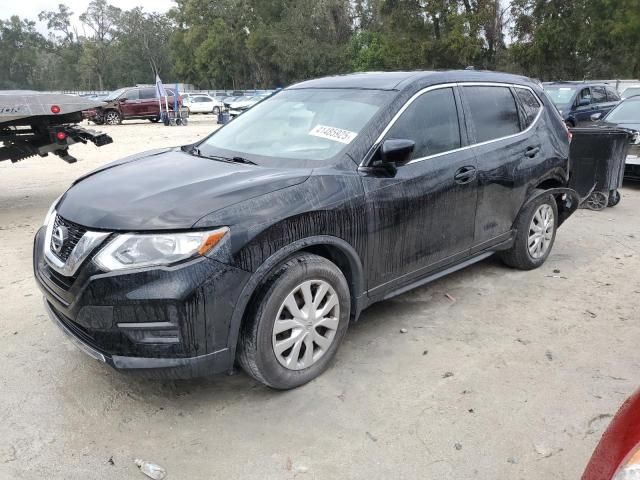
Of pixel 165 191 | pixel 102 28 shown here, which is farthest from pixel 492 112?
pixel 102 28

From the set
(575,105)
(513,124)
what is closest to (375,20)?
(575,105)

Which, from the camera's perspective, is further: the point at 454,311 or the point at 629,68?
the point at 629,68

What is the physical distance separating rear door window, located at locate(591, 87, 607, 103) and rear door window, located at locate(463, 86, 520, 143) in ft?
40.6

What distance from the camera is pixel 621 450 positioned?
154 centimetres

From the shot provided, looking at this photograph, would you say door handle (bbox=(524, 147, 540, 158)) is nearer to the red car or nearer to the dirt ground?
the dirt ground

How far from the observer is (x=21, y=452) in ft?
8.74

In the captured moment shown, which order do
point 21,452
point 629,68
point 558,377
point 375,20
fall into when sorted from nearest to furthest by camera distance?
1. point 21,452
2. point 558,377
3. point 629,68
4. point 375,20

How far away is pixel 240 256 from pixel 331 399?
3.35 feet

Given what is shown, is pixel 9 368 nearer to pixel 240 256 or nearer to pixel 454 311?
pixel 240 256

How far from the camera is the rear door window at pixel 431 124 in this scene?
3.65m

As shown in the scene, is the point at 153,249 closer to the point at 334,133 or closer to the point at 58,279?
the point at 58,279

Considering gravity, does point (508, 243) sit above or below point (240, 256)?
below

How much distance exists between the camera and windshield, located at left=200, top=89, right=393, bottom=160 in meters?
3.51

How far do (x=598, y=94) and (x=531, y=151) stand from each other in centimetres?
1294
